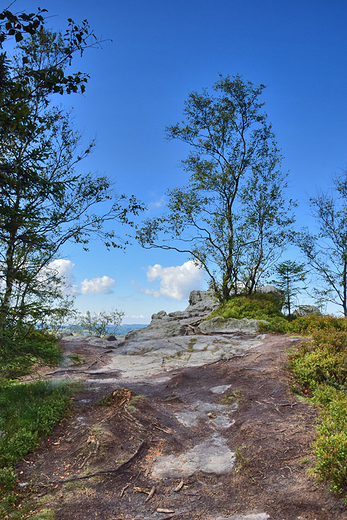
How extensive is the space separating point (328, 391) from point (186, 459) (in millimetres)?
3770

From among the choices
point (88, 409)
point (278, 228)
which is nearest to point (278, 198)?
point (278, 228)

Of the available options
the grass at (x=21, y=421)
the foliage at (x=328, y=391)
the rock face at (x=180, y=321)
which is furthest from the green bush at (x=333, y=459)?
the rock face at (x=180, y=321)

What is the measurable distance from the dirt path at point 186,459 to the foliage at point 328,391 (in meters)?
0.27

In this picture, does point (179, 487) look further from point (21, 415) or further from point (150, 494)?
point (21, 415)

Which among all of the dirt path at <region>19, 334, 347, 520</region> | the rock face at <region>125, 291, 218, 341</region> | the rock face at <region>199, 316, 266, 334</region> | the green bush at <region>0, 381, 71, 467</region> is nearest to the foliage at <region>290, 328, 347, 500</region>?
the dirt path at <region>19, 334, 347, 520</region>

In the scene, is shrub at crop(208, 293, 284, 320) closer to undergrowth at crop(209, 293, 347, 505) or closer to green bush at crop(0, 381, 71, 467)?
undergrowth at crop(209, 293, 347, 505)

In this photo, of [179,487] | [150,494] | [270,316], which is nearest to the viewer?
[150,494]

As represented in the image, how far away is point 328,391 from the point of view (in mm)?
7129

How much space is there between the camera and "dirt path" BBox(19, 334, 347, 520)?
13.2 ft

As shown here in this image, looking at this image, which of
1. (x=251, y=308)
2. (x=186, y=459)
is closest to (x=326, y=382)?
(x=186, y=459)

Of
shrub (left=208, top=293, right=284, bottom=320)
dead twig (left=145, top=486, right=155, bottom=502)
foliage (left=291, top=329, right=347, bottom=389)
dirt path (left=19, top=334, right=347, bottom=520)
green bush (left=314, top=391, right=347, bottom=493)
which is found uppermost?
shrub (left=208, top=293, right=284, bottom=320)

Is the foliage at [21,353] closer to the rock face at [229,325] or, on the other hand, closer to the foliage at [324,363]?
the foliage at [324,363]

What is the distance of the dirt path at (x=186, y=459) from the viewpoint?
402 cm

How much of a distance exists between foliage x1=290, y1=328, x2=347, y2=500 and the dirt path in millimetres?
274
